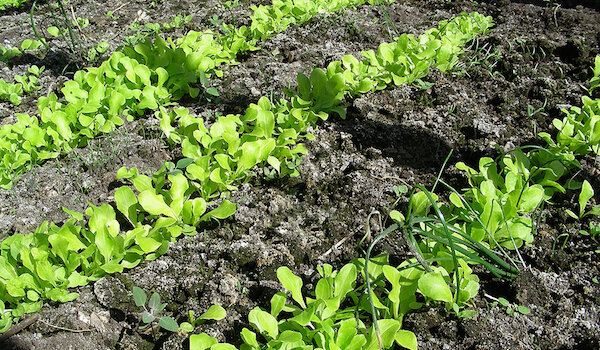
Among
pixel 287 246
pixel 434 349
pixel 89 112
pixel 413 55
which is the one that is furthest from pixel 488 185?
pixel 89 112

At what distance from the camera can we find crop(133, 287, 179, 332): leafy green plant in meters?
1.60

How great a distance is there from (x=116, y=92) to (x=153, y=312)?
55.1 inches

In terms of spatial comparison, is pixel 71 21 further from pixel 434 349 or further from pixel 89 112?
pixel 434 349

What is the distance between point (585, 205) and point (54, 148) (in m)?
2.66

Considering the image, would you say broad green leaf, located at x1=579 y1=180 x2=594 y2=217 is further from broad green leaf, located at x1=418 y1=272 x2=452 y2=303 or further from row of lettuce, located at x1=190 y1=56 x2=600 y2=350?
broad green leaf, located at x1=418 y1=272 x2=452 y2=303

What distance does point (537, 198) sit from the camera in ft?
6.70

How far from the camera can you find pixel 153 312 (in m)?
1.67

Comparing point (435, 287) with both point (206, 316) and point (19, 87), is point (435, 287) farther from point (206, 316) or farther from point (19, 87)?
point (19, 87)

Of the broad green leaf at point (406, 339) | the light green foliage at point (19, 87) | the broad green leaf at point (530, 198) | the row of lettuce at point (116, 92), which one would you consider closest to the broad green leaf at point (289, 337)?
the broad green leaf at point (406, 339)

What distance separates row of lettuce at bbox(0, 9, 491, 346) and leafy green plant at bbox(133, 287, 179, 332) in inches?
8.8

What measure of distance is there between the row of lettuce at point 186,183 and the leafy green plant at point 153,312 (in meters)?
0.22

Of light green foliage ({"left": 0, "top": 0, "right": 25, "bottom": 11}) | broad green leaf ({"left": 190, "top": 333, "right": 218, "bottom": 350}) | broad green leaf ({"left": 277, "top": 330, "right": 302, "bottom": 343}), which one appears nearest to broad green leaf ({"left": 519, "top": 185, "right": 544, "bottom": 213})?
broad green leaf ({"left": 277, "top": 330, "right": 302, "bottom": 343})

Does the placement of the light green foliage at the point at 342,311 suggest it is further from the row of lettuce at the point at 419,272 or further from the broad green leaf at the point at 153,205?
the broad green leaf at the point at 153,205

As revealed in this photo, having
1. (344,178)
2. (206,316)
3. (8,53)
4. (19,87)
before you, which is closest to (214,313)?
(206,316)
